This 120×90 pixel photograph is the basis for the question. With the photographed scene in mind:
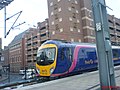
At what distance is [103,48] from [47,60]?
9.00 metres

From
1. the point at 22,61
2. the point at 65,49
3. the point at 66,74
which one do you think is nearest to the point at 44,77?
the point at 66,74

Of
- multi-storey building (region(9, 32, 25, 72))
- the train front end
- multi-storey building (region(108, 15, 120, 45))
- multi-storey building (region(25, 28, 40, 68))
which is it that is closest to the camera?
the train front end

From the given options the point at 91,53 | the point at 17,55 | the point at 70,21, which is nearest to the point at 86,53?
the point at 91,53

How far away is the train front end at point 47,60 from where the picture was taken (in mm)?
14688

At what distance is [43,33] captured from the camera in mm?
60781

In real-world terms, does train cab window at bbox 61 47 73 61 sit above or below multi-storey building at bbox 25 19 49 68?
below

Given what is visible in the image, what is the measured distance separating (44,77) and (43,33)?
46.2 meters

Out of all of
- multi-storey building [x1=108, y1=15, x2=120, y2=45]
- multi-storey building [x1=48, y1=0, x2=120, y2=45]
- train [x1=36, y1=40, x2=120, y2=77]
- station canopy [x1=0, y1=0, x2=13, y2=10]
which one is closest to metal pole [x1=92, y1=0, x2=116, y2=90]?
train [x1=36, y1=40, x2=120, y2=77]

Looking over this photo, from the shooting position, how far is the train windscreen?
1491cm

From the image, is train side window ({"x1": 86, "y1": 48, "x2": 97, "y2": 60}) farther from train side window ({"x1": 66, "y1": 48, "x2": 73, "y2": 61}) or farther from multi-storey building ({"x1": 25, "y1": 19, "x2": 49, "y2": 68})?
multi-storey building ({"x1": 25, "y1": 19, "x2": 49, "y2": 68})

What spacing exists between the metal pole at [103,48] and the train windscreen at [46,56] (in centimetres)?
847

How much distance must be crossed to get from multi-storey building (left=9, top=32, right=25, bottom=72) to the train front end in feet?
208

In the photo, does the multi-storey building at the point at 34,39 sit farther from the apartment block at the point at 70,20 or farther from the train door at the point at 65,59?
the train door at the point at 65,59

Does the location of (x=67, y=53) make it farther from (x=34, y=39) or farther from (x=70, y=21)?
(x=34, y=39)
